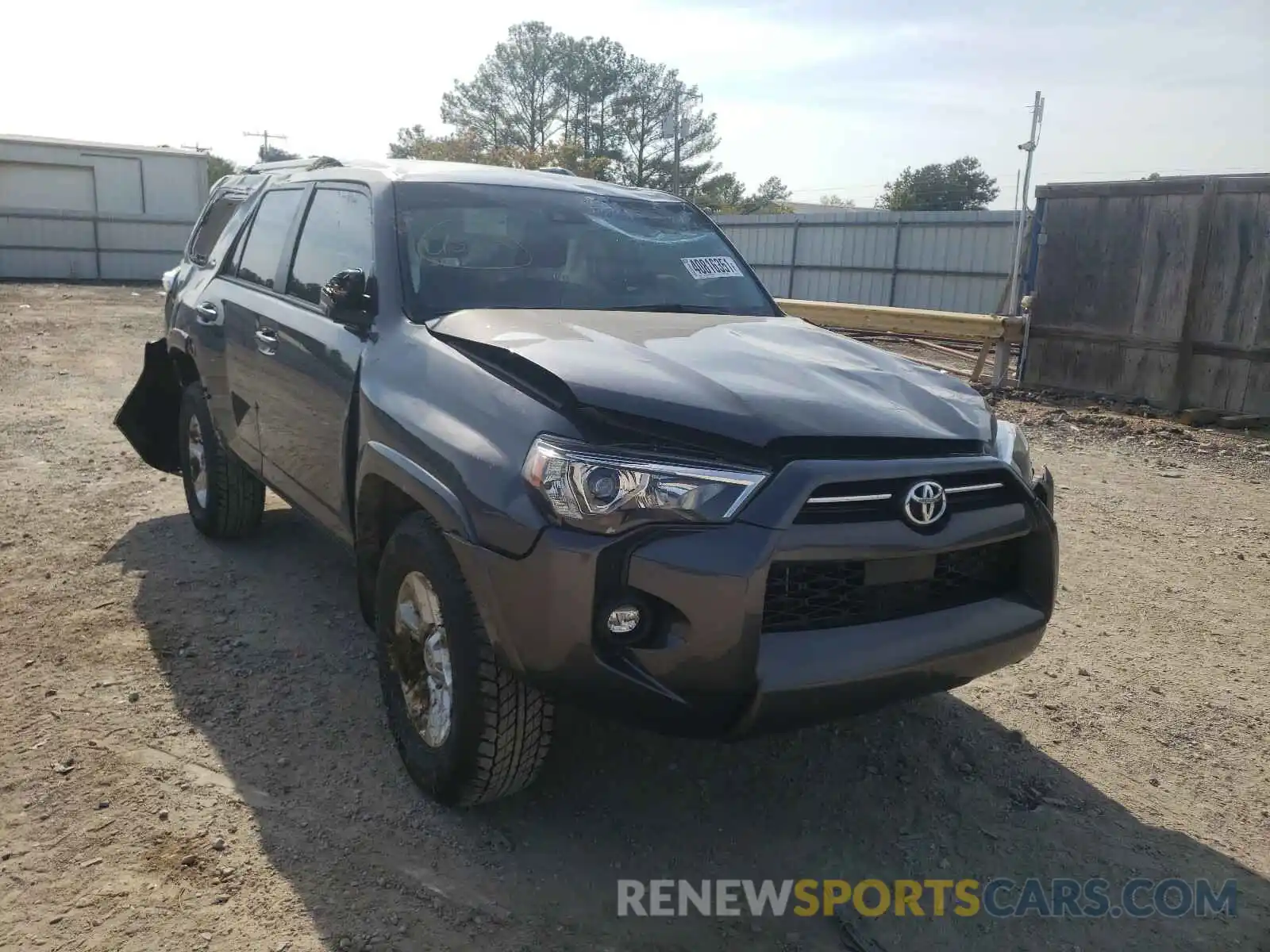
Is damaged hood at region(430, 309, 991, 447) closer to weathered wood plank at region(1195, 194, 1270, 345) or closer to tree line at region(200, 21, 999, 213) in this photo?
weathered wood plank at region(1195, 194, 1270, 345)

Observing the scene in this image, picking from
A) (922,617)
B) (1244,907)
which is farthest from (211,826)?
(1244,907)

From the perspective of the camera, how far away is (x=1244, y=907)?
277 cm

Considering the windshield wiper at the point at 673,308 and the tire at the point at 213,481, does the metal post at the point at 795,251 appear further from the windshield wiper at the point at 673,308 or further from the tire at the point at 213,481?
the windshield wiper at the point at 673,308

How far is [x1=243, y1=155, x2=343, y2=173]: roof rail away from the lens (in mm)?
4652

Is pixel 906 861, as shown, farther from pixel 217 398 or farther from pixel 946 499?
pixel 217 398

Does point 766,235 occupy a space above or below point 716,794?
above

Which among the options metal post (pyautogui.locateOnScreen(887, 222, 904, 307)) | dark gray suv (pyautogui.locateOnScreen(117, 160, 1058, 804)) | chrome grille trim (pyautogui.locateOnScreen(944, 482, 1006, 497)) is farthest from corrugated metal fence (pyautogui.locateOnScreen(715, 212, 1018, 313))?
chrome grille trim (pyautogui.locateOnScreen(944, 482, 1006, 497))

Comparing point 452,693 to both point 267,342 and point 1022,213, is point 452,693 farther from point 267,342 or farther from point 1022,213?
point 1022,213

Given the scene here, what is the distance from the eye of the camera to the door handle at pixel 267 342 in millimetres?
4172

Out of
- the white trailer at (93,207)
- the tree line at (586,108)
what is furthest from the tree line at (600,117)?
the white trailer at (93,207)

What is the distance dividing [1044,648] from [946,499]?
2054 millimetres

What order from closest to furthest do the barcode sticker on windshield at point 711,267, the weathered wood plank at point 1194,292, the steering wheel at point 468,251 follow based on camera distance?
the steering wheel at point 468,251, the barcode sticker on windshield at point 711,267, the weathered wood plank at point 1194,292

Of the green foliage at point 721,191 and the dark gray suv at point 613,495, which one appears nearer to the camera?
the dark gray suv at point 613,495

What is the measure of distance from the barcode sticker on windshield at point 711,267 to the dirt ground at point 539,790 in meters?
1.79
